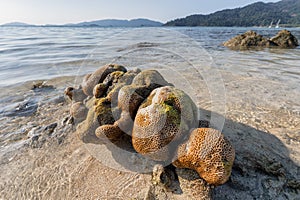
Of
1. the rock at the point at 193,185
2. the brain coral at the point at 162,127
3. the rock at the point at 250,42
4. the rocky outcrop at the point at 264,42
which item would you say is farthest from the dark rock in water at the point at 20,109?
the rock at the point at 250,42

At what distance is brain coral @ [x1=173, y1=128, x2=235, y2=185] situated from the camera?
230 cm

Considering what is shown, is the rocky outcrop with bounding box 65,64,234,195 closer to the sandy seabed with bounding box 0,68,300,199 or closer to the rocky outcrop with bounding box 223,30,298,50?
the sandy seabed with bounding box 0,68,300,199

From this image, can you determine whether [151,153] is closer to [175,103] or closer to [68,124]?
[175,103]

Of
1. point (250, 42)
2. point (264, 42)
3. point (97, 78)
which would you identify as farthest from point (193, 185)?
point (264, 42)

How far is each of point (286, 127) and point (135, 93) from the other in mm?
3090

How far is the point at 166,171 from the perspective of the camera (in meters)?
2.85

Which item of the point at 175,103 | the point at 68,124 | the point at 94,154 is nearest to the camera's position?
the point at 175,103

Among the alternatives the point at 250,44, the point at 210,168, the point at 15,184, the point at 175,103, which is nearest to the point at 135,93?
the point at 175,103

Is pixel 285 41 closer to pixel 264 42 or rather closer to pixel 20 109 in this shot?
pixel 264 42

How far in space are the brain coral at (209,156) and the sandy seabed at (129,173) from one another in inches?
15.8

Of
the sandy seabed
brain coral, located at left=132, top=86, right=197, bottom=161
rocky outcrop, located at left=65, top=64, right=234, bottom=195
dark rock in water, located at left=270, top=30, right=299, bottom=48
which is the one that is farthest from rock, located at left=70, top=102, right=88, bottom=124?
dark rock in water, located at left=270, top=30, right=299, bottom=48

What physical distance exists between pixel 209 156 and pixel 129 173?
136 centimetres

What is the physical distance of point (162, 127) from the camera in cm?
267

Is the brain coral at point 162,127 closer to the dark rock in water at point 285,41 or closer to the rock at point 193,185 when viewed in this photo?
the rock at point 193,185
